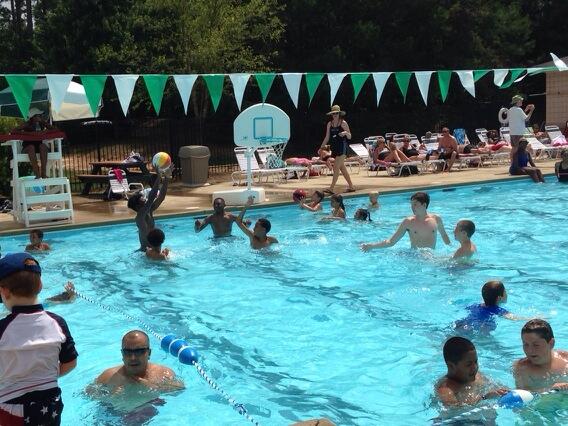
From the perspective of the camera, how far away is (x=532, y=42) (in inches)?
1188

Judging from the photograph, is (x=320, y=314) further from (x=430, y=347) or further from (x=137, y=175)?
(x=137, y=175)

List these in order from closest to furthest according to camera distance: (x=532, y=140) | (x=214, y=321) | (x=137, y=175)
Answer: (x=214, y=321)
(x=137, y=175)
(x=532, y=140)

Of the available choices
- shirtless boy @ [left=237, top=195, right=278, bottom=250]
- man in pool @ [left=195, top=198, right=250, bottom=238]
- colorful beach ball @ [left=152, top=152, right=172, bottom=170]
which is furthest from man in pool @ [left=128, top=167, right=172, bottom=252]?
shirtless boy @ [left=237, top=195, right=278, bottom=250]

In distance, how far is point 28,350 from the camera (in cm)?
323

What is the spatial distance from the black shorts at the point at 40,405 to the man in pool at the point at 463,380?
2381 mm

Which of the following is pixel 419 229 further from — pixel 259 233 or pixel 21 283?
pixel 21 283

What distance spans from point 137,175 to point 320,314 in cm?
964

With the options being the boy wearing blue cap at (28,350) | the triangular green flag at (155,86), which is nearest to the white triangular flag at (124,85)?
the triangular green flag at (155,86)

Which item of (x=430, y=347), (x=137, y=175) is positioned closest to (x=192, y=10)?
(x=137, y=175)

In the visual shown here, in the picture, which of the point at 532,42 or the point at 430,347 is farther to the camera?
the point at 532,42

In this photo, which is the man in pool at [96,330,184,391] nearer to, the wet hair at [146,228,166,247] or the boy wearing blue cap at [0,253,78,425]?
the boy wearing blue cap at [0,253,78,425]

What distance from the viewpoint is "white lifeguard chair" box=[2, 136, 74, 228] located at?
478 inches

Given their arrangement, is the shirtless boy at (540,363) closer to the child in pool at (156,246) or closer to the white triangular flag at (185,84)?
the child in pool at (156,246)

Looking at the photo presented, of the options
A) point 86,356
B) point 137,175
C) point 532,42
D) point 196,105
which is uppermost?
point 532,42
